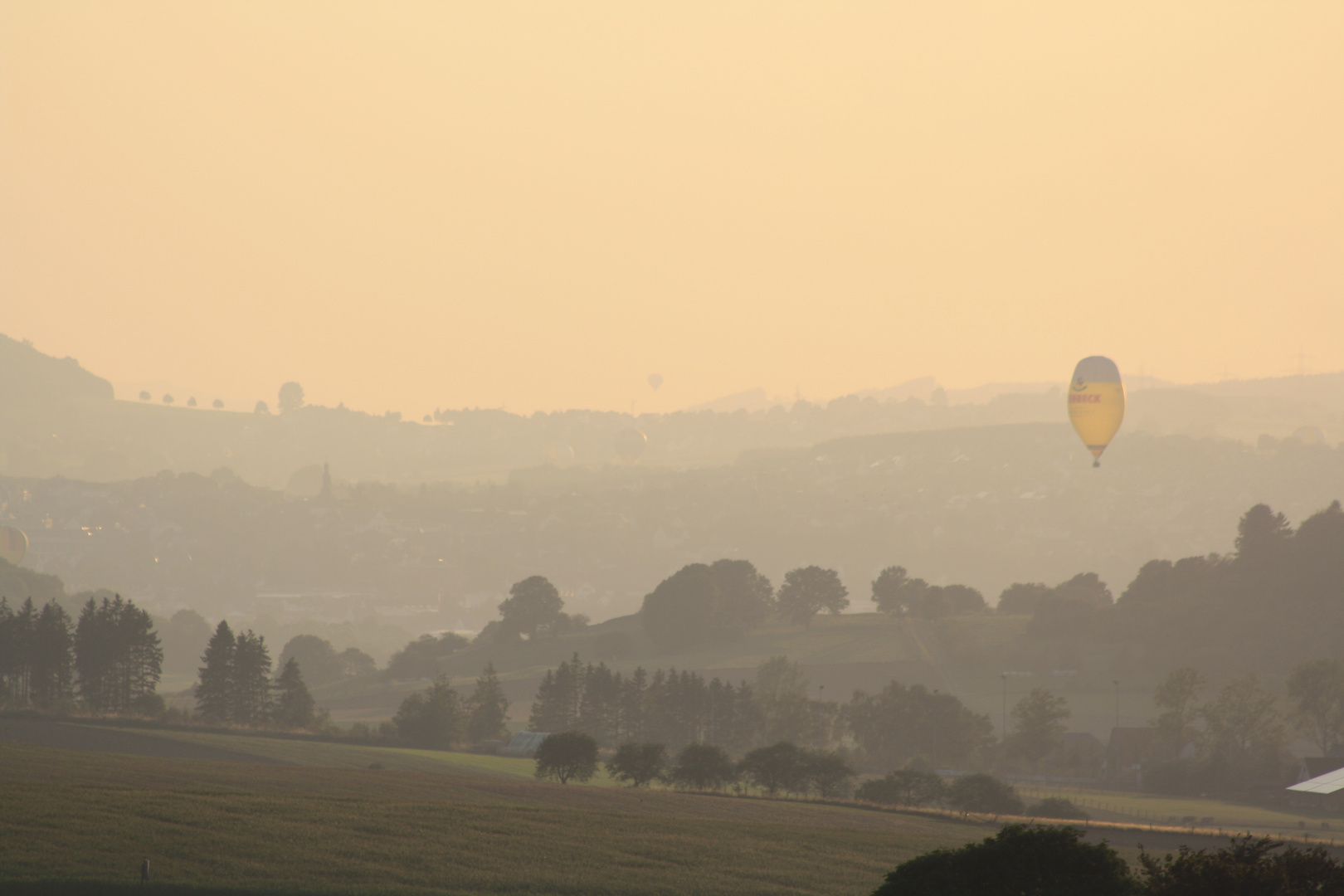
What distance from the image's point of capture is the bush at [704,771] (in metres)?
81.1

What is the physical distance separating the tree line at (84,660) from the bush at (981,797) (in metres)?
69.0

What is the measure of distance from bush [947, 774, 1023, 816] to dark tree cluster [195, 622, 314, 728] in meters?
56.5

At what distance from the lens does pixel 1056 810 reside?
276 ft

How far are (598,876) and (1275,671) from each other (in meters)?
133

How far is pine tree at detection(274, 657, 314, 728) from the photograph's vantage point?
10862 centimetres

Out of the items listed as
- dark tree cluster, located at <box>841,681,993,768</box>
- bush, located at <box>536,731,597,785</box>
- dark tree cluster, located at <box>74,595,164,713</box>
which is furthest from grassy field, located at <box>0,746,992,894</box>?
dark tree cluster, located at <box>841,681,993,768</box>

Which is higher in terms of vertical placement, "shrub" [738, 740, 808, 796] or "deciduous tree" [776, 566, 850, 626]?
"deciduous tree" [776, 566, 850, 626]

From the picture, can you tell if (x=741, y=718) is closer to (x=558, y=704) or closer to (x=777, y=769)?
(x=558, y=704)

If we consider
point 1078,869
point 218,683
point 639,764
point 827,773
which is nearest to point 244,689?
point 218,683

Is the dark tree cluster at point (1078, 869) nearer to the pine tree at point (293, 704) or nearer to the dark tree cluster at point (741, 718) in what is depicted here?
the pine tree at point (293, 704)

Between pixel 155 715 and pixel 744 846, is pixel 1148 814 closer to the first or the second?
pixel 744 846

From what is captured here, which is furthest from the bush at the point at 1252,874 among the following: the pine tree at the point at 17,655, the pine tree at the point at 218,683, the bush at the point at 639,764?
the pine tree at the point at 17,655

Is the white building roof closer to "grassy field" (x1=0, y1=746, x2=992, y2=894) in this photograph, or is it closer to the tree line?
"grassy field" (x1=0, y1=746, x2=992, y2=894)

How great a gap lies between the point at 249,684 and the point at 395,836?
214 ft
